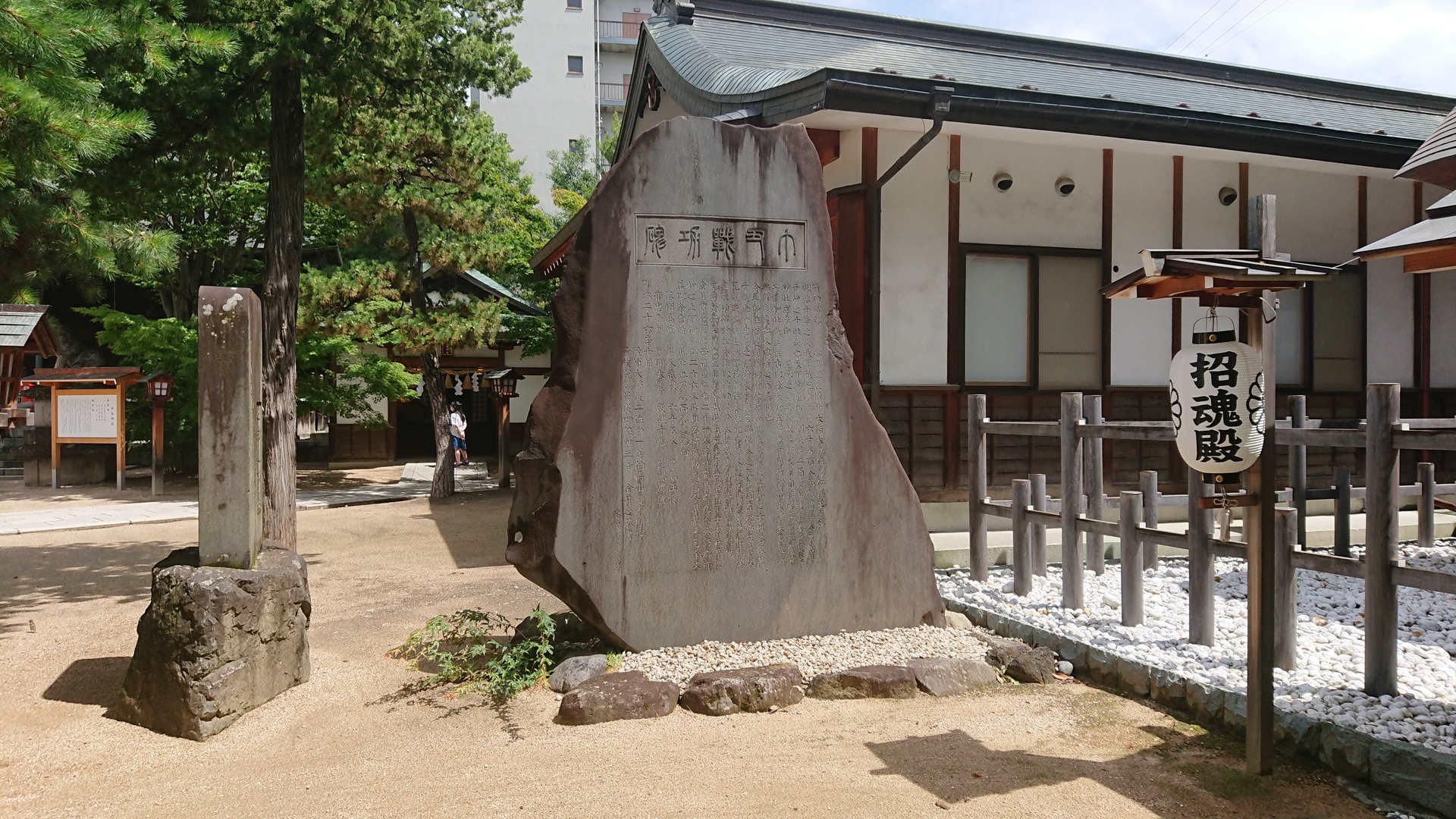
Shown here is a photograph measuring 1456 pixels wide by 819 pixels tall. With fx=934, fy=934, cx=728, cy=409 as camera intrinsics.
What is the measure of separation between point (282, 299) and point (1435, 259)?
8.81 metres

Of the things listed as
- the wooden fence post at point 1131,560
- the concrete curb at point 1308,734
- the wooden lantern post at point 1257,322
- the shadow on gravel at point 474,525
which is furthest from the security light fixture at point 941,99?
the shadow on gravel at point 474,525

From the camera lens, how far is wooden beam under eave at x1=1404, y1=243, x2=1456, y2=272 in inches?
146

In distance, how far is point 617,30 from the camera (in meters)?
43.2

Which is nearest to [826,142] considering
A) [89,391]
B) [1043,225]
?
[1043,225]

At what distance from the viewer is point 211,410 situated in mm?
5492

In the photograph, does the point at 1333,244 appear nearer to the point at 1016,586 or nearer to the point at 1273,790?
the point at 1016,586

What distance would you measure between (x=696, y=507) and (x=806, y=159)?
2462 mm

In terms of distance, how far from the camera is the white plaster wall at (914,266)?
924cm

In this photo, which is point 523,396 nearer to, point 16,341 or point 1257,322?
point 16,341

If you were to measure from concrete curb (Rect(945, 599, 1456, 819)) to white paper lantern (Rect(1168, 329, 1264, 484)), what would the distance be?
1.24 meters

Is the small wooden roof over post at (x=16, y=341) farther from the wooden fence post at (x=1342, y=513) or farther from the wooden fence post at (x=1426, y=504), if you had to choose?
the wooden fence post at (x=1426, y=504)

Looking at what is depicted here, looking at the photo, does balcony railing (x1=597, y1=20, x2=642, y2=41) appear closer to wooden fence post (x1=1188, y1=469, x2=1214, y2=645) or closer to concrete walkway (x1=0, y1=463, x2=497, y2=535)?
concrete walkway (x1=0, y1=463, x2=497, y2=535)

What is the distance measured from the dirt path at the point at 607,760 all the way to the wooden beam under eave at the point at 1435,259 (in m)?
2.28

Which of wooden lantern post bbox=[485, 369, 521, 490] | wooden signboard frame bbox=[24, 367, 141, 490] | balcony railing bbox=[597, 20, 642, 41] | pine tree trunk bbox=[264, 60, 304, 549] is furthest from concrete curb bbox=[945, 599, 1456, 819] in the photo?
balcony railing bbox=[597, 20, 642, 41]
